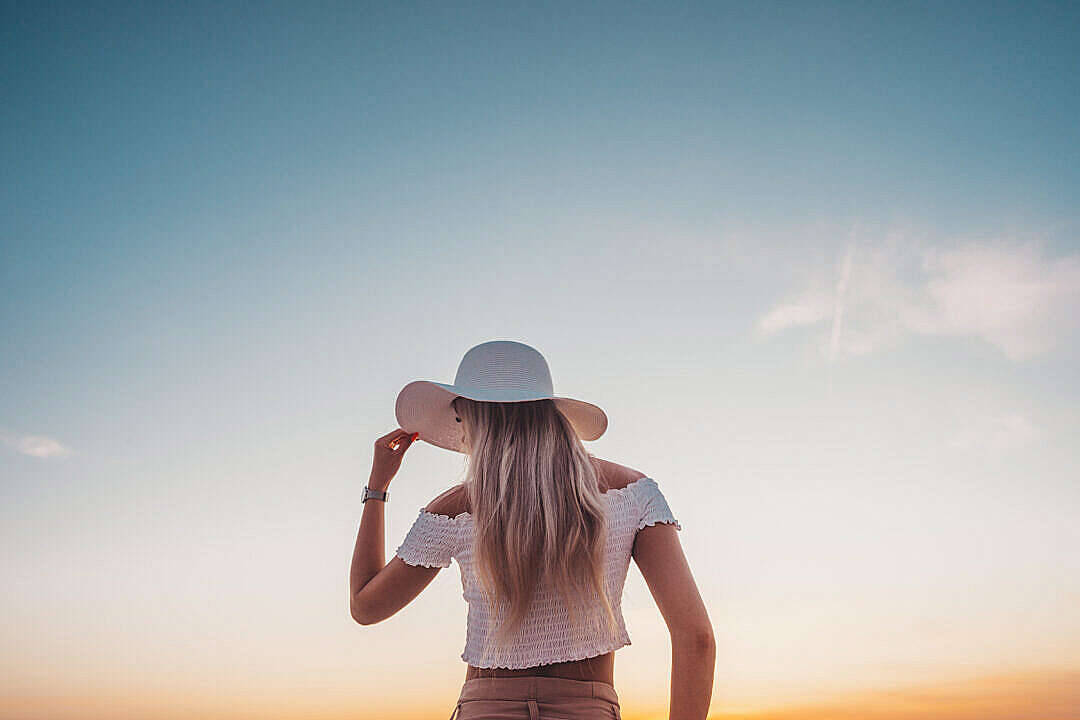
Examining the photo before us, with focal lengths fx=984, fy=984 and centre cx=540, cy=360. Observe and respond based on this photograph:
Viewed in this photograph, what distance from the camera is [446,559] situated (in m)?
3.03

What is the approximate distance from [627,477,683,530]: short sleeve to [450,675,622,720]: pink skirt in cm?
49

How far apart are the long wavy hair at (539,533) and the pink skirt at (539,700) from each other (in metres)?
0.13

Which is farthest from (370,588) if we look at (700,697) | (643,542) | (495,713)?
(700,697)

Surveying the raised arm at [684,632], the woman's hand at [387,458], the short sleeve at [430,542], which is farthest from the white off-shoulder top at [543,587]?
the woman's hand at [387,458]

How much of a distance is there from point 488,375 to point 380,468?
51 centimetres

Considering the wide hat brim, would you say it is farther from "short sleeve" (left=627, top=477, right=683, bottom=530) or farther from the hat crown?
"short sleeve" (left=627, top=477, right=683, bottom=530)

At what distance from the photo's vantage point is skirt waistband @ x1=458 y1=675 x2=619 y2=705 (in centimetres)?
278

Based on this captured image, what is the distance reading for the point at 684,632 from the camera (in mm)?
2779

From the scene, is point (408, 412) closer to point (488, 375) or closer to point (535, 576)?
point (488, 375)

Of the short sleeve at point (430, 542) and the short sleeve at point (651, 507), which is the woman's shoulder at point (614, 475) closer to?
the short sleeve at point (651, 507)

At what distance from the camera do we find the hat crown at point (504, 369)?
330 cm

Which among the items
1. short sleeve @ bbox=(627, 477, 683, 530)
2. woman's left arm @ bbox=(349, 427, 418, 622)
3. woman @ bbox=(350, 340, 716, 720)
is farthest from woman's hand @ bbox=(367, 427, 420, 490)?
short sleeve @ bbox=(627, 477, 683, 530)

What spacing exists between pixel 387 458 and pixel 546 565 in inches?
36.5

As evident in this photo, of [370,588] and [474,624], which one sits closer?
[474,624]
